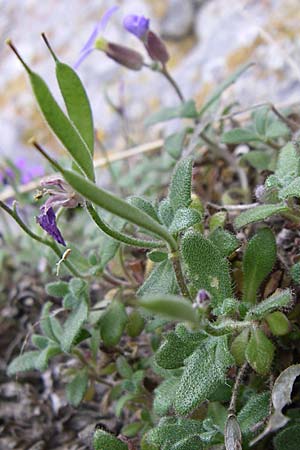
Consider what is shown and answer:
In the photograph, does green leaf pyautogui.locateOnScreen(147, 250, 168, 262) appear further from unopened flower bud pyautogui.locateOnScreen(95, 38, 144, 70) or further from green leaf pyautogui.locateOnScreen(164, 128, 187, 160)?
unopened flower bud pyautogui.locateOnScreen(95, 38, 144, 70)

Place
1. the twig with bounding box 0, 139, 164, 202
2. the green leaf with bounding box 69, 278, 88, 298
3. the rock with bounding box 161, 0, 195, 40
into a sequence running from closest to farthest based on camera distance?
the green leaf with bounding box 69, 278, 88, 298 < the twig with bounding box 0, 139, 164, 202 < the rock with bounding box 161, 0, 195, 40

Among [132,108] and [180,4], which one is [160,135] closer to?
[132,108]

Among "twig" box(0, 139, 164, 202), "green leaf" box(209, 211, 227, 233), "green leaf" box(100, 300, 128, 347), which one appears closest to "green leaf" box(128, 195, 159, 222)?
"green leaf" box(209, 211, 227, 233)

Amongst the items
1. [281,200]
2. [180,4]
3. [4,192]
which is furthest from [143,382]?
[180,4]

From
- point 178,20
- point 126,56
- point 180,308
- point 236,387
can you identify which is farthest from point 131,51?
point 178,20

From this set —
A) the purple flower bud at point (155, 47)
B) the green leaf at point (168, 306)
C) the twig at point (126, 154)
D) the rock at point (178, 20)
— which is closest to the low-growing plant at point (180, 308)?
the green leaf at point (168, 306)

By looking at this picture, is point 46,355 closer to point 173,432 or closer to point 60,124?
point 173,432
